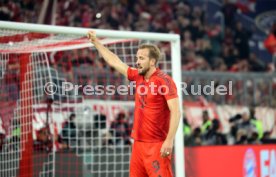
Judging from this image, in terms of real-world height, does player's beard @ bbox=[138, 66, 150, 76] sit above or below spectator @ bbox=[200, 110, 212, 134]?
above

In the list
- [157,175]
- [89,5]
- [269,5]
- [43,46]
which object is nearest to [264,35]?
[269,5]

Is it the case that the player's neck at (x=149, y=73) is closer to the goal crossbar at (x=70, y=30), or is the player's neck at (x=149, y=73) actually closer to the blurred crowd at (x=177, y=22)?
the goal crossbar at (x=70, y=30)

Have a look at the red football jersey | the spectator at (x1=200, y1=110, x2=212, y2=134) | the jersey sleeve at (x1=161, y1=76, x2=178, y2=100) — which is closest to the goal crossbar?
the red football jersey

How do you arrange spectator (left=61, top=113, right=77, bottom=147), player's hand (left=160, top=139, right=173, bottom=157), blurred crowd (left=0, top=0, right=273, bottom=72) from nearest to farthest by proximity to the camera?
player's hand (left=160, top=139, right=173, bottom=157)
spectator (left=61, top=113, right=77, bottom=147)
blurred crowd (left=0, top=0, right=273, bottom=72)

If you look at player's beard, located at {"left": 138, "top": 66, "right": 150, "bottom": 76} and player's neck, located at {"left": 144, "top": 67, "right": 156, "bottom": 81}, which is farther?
player's neck, located at {"left": 144, "top": 67, "right": 156, "bottom": 81}

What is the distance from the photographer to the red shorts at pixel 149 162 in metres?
7.08

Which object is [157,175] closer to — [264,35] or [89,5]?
[89,5]

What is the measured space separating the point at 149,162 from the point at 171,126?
48 cm

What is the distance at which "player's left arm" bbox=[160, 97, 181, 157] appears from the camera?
6.84 m

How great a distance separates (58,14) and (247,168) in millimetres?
8146

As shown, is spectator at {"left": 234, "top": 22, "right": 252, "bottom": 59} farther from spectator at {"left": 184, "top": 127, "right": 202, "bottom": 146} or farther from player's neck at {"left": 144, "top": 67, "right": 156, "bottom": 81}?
player's neck at {"left": 144, "top": 67, "right": 156, "bottom": 81}

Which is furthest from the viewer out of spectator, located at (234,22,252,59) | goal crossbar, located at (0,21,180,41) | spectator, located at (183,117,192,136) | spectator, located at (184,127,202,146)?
spectator, located at (234,22,252,59)

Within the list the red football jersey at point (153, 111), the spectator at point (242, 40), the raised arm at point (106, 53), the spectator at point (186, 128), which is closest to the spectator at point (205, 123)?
the spectator at point (186, 128)

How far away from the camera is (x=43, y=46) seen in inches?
342
